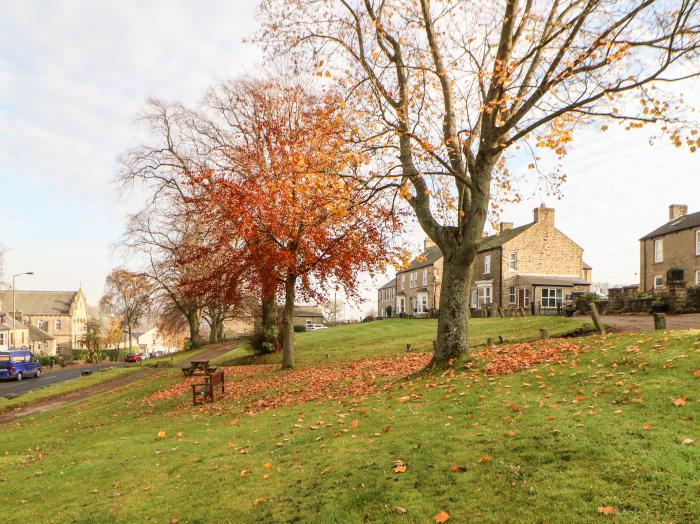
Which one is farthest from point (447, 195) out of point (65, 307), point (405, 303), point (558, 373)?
point (65, 307)

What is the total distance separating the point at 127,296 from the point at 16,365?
24082 mm

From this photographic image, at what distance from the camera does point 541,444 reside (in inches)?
261

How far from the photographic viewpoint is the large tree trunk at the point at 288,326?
2273cm

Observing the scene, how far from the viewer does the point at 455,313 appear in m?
13.3

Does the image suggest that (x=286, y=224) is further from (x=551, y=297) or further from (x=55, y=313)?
(x=55, y=313)

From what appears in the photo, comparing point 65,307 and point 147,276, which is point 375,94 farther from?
point 65,307

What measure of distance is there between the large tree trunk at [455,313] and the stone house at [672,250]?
106 ft

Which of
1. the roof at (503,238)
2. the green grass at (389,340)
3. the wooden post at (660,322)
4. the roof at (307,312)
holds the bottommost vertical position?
the roof at (307,312)

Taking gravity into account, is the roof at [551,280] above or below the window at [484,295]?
above

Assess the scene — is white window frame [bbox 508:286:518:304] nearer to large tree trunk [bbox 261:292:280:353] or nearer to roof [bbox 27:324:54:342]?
large tree trunk [bbox 261:292:280:353]

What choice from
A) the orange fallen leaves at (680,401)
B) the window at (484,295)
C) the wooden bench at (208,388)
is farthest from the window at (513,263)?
the orange fallen leaves at (680,401)

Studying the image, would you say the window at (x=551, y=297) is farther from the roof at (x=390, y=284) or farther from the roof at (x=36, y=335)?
the roof at (x=36, y=335)

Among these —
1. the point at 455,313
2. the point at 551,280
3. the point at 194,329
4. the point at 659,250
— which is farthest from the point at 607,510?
the point at 194,329

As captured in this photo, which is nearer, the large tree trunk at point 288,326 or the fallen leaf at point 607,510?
the fallen leaf at point 607,510
